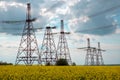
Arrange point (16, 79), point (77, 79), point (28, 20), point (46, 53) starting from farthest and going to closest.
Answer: point (46, 53), point (28, 20), point (77, 79), point (16, 79)

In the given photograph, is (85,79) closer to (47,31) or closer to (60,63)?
(60,63)

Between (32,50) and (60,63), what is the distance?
11147 mm

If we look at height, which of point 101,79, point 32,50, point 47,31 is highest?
point 47,31

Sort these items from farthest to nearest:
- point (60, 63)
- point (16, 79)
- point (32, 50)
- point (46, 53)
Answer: point (46, 53) < point (32, 50) < point (60, 63) < point (16, 79)

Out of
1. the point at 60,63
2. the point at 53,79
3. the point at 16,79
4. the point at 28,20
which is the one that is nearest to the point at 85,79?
the point at 53,79

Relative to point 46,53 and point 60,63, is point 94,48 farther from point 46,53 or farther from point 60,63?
point 60,63

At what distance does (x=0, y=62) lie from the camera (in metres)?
88.6

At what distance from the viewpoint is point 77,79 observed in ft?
72.1

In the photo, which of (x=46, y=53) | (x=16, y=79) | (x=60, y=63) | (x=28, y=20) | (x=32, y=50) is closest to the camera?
(x=16, y=79)

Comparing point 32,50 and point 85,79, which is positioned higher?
point 32,50

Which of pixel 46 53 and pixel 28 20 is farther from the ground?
pixel 28 20

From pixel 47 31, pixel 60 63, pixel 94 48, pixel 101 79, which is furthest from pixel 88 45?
pixel 101 79

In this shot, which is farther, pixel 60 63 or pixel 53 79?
pixel 60 63

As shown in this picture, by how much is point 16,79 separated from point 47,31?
283 ft
